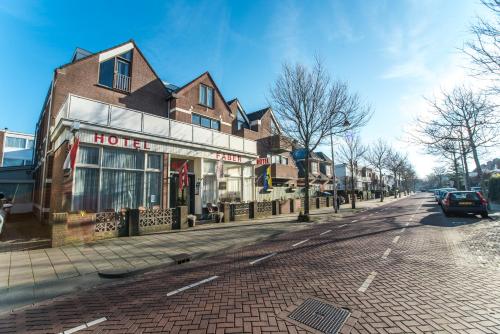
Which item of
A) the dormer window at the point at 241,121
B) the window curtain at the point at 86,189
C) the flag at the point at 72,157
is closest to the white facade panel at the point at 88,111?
the flag at the point at 72,157

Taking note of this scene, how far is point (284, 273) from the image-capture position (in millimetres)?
5473

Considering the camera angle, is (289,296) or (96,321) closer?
(96,321)

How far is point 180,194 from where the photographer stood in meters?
14.4

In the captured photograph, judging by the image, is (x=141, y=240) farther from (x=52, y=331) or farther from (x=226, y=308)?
(x=226, y=308)

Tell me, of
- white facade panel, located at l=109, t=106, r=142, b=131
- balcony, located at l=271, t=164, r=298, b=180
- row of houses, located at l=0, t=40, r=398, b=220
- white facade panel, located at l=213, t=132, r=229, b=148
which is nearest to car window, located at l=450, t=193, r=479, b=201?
row of houses, located at l=0, t=40, r=398, b=220

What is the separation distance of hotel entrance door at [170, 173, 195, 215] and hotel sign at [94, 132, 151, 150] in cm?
275

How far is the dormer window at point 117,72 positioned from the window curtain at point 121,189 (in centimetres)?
860

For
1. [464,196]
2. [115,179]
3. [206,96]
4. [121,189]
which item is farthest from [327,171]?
[115,179]

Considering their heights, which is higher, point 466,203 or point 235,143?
point 235,143

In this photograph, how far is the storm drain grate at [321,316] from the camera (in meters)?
3.26

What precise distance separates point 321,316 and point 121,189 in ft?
35.0

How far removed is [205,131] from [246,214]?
6312mm

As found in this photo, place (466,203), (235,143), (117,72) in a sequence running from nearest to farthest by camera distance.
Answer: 1. (466,203)
2. (117,72)
3. (235,143)

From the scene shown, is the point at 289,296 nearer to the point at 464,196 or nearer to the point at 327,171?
the point at 464,196
